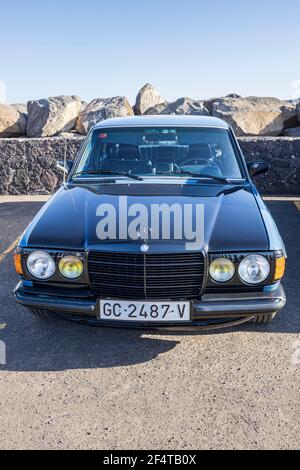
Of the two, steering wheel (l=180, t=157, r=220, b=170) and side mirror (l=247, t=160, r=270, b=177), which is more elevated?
steering wheel (l=180, t=157, r=220, b=170)

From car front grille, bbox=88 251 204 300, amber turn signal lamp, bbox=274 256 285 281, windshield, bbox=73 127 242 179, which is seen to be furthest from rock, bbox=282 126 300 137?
car front grille, bbox=88 251 204 300

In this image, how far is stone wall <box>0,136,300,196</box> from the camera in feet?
32.7

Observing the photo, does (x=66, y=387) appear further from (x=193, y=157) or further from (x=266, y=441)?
(x=193, y=157)

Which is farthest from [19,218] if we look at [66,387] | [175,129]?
[66,387]

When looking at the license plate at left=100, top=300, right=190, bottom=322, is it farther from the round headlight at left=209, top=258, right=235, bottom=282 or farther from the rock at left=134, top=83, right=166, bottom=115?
the rock at left=134, top=83, right=166, bottom=115

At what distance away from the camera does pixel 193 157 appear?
4359 mm

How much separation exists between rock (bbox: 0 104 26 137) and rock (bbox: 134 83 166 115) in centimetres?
354

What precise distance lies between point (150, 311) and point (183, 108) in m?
11.2

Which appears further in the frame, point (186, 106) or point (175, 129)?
point (186, 106)

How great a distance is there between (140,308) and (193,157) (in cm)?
190

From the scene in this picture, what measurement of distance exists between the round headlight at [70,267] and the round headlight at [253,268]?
1.09 m

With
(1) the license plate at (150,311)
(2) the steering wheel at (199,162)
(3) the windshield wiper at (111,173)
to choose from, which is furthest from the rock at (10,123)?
(1) the license plate at (150,311)

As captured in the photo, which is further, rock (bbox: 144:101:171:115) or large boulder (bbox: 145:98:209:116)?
rock (bbox: 144:101:171:115)

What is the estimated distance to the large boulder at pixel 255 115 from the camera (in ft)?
39.8
